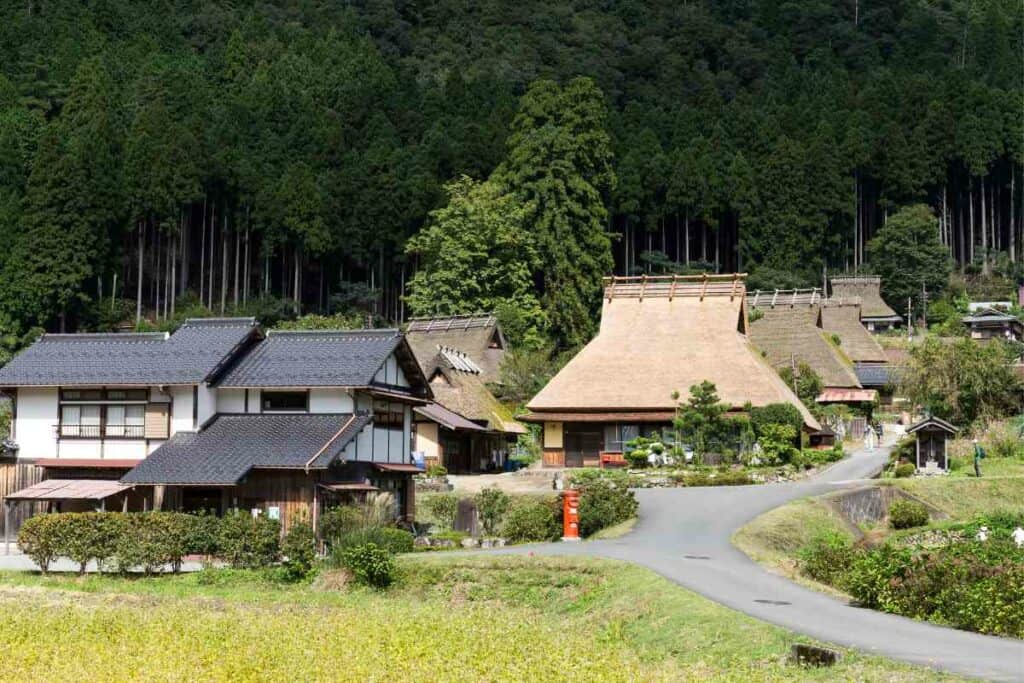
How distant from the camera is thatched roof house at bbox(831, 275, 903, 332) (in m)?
74.6

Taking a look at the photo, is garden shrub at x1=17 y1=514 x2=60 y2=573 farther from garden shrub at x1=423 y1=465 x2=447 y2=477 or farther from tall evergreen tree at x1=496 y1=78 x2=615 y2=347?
tall evergreen tree at x1=496 y1=78 x2=615 y2=347

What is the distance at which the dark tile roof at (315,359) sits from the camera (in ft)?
104

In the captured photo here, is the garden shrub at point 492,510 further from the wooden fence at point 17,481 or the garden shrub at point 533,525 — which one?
the wooden fence at point 17,481

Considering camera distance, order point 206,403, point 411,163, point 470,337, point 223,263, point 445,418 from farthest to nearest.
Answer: point 411,163, point 223,263, point 470,337, point 445,418, point 206,403

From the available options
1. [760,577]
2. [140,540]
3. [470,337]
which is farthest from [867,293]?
[140,540]

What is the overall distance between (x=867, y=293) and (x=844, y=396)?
23566mm

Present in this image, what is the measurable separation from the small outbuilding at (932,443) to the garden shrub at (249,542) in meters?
19.2

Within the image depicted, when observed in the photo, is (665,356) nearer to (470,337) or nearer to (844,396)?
(844,396)

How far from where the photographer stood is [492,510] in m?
30.5

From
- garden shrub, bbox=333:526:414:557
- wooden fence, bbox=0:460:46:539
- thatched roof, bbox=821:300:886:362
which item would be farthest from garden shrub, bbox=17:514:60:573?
thatched roof, bbox=821:300:886:362

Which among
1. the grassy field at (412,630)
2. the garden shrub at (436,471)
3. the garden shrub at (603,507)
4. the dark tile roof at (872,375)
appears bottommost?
the grassy field at (412,630)

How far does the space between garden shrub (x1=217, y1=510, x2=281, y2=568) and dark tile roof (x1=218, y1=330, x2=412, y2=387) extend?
5458 mm

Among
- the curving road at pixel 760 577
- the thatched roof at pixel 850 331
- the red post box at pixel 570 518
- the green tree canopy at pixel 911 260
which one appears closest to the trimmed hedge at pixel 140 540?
the curving road at pixel 760 577

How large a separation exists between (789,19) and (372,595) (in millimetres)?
111184
